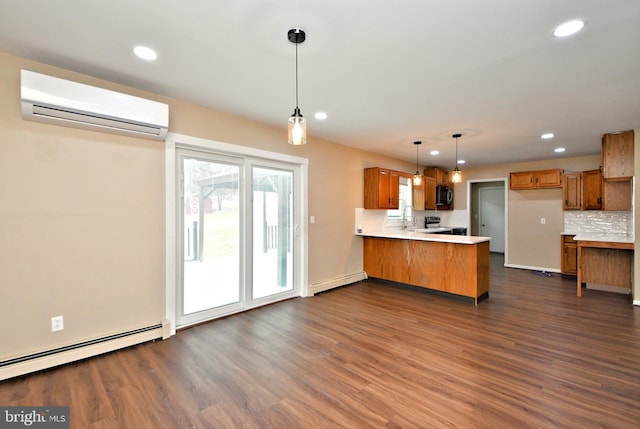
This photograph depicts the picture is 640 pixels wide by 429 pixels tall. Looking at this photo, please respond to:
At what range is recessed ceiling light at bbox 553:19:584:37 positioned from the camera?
184 centimetres

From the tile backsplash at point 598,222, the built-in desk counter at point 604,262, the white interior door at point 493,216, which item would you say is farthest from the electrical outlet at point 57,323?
the white interior door at point 493,216

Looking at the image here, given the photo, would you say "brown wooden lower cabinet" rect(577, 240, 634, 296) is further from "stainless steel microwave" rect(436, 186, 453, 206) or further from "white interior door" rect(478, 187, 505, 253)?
"white interior door" rect(478, 187, 505, 253)

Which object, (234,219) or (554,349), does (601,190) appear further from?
(234,219)

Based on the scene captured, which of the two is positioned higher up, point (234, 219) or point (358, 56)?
point (358, 56)

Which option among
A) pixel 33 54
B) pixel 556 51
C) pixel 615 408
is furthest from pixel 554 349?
pixel 33 54

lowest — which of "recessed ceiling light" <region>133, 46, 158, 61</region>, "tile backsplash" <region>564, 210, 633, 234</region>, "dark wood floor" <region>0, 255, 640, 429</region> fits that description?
"dark wood floor" <region>0, 255, 640, 429</region>

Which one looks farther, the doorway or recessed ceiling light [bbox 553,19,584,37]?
the doorway

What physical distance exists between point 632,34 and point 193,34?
2968 mm

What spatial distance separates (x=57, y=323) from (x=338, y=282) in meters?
3.61

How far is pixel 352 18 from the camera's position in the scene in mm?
1826

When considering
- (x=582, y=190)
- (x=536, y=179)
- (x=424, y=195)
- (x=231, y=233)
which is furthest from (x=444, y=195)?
(x=231, y=233)

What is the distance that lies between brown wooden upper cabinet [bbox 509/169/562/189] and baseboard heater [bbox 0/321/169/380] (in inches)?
287

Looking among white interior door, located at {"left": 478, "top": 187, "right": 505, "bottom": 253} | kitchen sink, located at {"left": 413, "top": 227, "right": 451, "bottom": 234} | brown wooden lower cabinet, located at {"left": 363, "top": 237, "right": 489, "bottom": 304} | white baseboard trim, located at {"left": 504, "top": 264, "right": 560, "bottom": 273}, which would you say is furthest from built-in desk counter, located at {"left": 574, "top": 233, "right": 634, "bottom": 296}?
white interior door, located at {"left": 478, "top": 187, "right": 505, "bottom": 253}

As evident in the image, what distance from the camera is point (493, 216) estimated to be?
8641 mm
